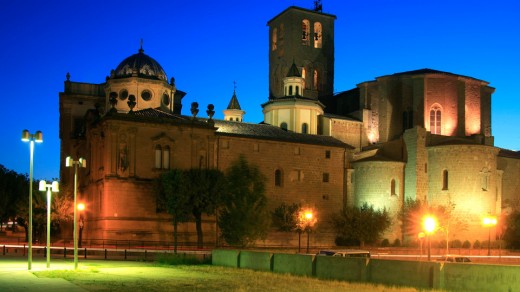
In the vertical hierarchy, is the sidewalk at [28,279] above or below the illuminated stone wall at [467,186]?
below

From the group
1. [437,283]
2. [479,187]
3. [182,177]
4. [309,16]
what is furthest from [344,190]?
[437,283]

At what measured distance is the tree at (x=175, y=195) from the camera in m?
50.9

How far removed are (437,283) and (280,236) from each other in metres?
39.0

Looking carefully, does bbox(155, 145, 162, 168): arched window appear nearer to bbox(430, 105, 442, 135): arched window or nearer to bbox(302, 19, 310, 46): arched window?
bbox(430, 105, 442, 135): arched window

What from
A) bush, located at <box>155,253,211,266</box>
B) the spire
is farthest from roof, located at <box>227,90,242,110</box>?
bush, located at <box>155,253,211,266</box>

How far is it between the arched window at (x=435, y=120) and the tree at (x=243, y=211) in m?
21.0

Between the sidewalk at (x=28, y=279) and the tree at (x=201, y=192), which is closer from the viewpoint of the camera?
the sidewalk at (x=28, y=279)

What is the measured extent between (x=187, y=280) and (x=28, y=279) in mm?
5174

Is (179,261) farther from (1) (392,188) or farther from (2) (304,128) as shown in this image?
(2) (304,128)

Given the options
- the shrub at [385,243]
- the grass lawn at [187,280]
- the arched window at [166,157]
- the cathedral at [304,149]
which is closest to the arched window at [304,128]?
the cathedral at [304,149]

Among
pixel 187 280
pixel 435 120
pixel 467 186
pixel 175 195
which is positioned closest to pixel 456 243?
pixel 467 186

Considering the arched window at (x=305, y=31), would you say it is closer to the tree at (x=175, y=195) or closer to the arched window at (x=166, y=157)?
the arched window at (x=166, y=157)

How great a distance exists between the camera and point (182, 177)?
168 ft

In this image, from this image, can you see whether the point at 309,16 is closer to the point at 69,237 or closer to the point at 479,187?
the point at 479,187
